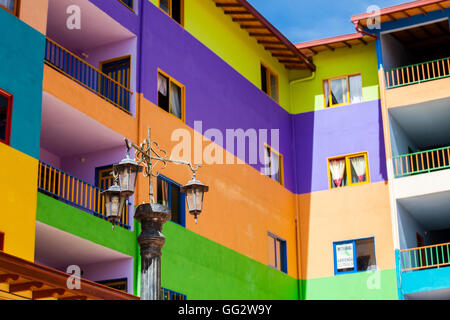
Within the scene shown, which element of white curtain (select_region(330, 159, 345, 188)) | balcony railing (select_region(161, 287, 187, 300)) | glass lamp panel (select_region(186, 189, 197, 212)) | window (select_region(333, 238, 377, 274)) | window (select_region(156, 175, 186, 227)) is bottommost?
balcony railing (select_region(161, 287, 187, 300))

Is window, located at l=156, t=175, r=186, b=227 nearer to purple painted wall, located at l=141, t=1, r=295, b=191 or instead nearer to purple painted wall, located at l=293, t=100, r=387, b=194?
purple painted wall, located at l=141, t=1, r=295, b=191

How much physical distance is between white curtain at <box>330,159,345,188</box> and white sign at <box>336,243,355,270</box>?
2504mm

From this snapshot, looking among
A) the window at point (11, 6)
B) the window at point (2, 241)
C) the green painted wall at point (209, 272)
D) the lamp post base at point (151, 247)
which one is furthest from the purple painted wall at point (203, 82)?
the lamp post base at point (151, 247)

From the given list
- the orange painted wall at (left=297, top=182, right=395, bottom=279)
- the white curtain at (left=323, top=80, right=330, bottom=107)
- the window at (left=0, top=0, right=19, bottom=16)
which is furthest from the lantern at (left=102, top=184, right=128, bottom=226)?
the white curtain at (left=323, top=80, right=330, bottom=107)

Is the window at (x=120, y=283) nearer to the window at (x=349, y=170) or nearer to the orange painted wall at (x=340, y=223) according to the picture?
the orange painted wall at (x=340, y=223)

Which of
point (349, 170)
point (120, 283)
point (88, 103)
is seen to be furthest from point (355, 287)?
point (88, 103)

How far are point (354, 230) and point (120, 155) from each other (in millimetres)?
11292

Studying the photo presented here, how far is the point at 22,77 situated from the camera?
20.0 metres

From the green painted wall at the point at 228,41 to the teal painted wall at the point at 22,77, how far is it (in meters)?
6.62

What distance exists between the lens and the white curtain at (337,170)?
106ft

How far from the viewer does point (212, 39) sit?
29.2 m

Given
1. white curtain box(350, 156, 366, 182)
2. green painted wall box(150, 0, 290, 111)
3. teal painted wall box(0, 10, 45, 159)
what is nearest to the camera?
teal painted wall box(0, 10, 45, 159)

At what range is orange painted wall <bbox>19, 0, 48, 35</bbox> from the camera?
20.5 meters
